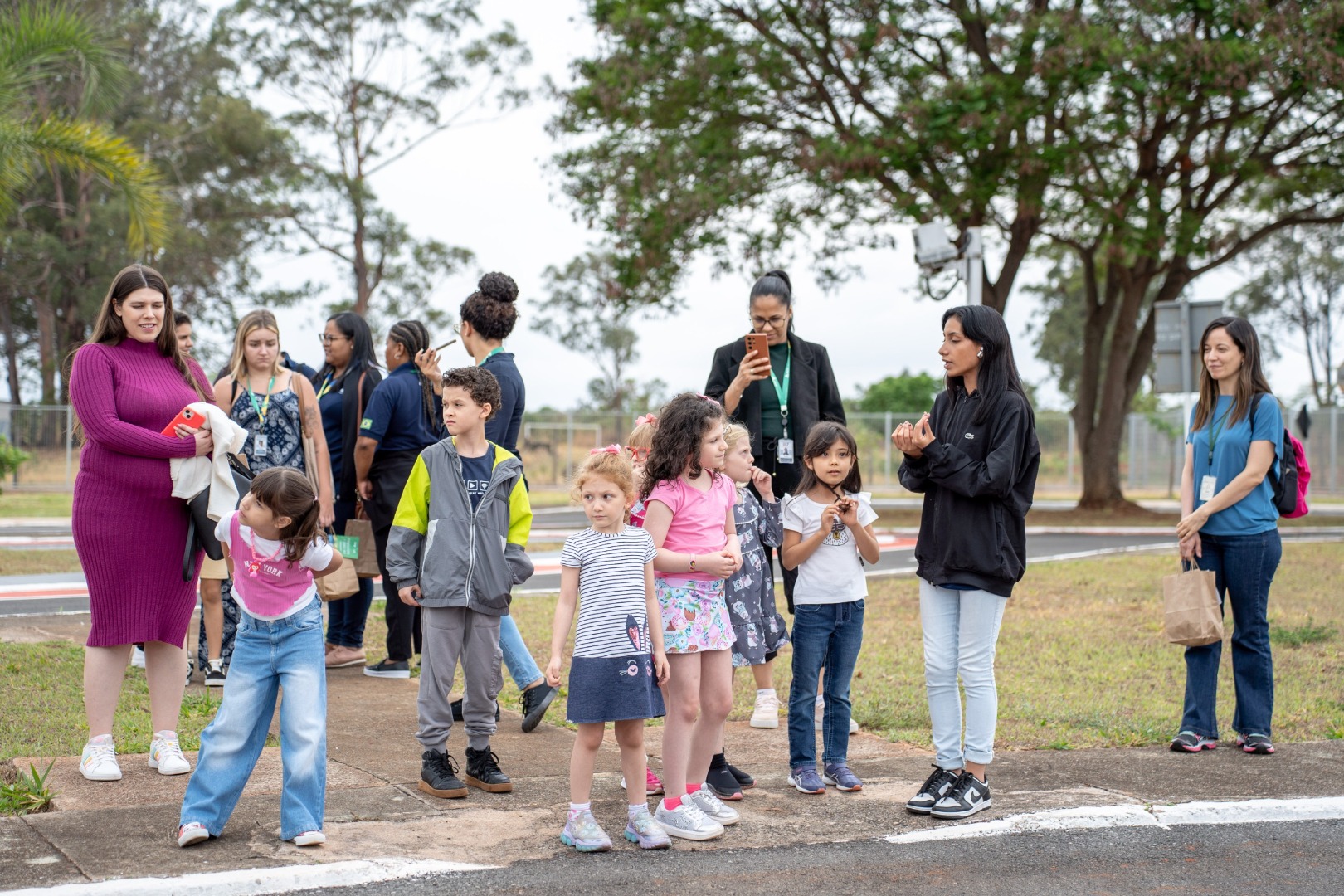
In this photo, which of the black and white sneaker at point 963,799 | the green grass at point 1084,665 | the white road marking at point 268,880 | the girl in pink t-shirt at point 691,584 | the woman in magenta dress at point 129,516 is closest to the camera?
the white road marking at point 268,880

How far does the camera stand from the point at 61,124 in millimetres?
12969

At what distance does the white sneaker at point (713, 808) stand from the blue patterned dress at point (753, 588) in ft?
1.80

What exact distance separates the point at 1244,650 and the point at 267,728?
14.5 ft

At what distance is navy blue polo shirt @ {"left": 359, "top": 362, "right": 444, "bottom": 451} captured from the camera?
6898 mm

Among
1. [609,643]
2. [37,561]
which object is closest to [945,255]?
[609,643]

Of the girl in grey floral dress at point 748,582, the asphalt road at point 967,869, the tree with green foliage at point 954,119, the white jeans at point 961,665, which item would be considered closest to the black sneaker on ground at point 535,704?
the girl in grey floral dress at point 748,582

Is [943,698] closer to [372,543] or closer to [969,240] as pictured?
[372,543]

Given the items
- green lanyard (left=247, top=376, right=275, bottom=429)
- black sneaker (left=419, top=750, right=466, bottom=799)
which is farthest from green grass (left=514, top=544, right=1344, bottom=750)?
green lanyard (left=247, top=376, right=275, bottom=429)

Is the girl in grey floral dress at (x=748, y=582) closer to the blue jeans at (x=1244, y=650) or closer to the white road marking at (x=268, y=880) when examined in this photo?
the white road marking at (x=268, y=880)

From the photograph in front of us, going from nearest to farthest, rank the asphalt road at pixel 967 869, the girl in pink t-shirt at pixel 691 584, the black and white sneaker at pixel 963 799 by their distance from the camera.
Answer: the asphalt road at pixel 967 869, the girl in pink t-shirt at pixel 691 584, the black and white sneaker at pixel 963 799

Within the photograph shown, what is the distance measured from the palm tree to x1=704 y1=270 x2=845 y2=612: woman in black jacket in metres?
9.54

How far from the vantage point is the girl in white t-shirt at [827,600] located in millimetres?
5109

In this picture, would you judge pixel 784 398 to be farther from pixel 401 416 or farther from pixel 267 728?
pixel 267 728

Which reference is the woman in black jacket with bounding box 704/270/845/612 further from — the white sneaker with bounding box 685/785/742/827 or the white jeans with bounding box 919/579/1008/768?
the white sneaker with bounding box 685/785/742/827
